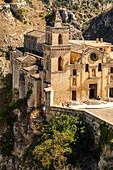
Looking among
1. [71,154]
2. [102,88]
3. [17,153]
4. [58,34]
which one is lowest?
[17,153]

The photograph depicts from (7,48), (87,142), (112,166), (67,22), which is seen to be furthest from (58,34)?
(67,22)

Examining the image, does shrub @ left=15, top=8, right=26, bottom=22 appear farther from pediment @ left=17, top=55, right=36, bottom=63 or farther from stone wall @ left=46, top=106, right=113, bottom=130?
stone wall @ left=46, top=106, right=113, bottom=130

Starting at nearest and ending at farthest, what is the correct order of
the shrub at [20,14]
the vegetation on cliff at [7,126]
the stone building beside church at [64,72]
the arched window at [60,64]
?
the stone building beside church at [64,72] < the arched window at [60,64] < the vegetation on cliff at [7,126] < the shrub at [20,14]

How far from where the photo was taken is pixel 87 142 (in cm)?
4500

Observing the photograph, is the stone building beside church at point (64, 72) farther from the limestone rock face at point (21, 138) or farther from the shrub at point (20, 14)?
the shrub at point (20, 14)

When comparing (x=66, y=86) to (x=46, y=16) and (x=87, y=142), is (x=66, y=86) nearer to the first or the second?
(x=87, y=142)

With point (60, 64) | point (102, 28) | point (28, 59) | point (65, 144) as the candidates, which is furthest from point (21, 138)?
point (102, 28)

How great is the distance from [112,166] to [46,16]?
8175 centimetres

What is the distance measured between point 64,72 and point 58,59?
1.92 metres

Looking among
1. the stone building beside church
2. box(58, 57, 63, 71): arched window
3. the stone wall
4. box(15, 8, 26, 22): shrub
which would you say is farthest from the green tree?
box(15, 8, 26, 22): shrub

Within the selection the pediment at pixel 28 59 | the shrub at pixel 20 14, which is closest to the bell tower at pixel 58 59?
the pediment at pixel 28 59

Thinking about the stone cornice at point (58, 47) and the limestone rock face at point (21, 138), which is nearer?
the stone cornice at point (58, 47)

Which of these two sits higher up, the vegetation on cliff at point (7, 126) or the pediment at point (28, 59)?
the pediment at point (28, 59)

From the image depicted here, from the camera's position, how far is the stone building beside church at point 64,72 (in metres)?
51.1
